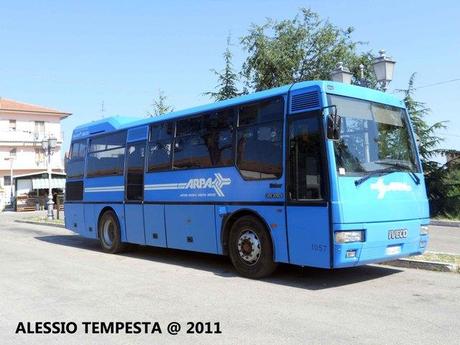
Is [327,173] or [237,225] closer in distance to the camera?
[327,173]

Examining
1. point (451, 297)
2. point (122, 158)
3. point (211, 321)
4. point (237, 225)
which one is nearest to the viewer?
point (211, 321)

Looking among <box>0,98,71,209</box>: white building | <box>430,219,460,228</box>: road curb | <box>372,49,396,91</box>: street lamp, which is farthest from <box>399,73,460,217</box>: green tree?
<box>0,98,71,209</box>: white building

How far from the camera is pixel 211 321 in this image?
634 cm

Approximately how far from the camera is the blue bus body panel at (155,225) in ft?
37.4

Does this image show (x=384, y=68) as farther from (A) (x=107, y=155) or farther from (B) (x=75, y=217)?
(B) (x=75, y=217)

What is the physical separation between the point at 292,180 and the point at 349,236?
4.19 ft

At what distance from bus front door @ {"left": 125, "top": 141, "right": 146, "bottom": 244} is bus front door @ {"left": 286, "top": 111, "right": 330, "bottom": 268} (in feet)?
15.6

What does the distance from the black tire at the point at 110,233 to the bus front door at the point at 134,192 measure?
0.54 meters

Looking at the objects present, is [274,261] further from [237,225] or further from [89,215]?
[89,215]

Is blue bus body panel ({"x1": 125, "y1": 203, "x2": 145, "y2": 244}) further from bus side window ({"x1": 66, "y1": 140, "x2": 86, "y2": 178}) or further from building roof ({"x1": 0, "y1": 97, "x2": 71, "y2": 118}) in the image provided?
building roof ({"x1": 0, "y1": 97, "x2": 71, "y2": 118})

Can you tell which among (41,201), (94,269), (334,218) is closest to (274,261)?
Answer: (334,218)

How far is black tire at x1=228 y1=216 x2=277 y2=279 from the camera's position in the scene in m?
8.81

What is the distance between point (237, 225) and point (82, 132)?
24.6 ft

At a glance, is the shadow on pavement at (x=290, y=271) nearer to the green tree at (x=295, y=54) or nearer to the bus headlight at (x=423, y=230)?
the bus headlight at (x=423, y=230)
